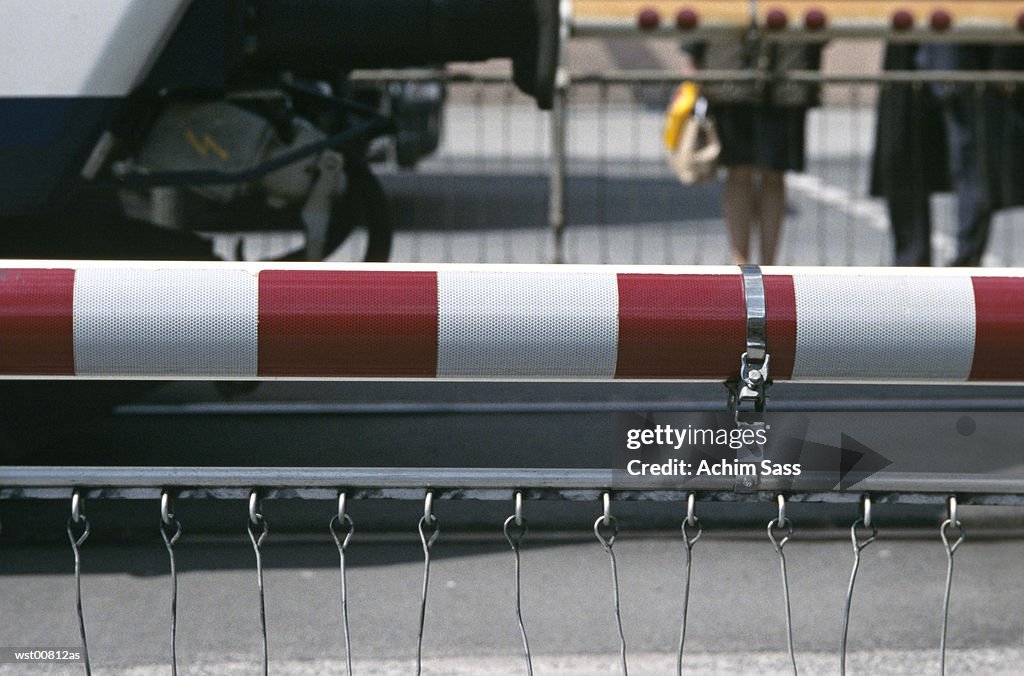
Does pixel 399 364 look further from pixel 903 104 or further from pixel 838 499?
pixel 903 104

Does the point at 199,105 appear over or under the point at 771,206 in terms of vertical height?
over

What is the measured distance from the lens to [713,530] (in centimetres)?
462

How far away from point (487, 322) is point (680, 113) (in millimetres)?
5738

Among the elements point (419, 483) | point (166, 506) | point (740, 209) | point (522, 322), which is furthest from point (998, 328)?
point (740, 209)

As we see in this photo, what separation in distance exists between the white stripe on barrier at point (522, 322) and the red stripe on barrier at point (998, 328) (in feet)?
1.80

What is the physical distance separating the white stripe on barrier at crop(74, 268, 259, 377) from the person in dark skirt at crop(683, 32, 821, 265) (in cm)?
552

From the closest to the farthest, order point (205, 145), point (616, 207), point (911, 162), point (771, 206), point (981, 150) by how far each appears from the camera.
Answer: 1. point (205, 145)
2. point (771, 206)
3. point (981, 150)
4. point (911, 162)
5. point (616, 207)

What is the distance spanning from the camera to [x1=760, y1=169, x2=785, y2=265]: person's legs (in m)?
7.86

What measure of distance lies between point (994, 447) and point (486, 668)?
7.57 feet

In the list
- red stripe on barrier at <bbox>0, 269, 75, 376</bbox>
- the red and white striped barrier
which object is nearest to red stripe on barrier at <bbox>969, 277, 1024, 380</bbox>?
the red and white striped barrier

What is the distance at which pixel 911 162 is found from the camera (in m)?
8.33

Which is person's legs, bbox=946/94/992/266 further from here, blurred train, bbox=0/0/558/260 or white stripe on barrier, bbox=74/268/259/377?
white stripe on barrier, bbox=74/268/259/377

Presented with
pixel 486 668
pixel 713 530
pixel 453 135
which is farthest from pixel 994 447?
pixel 453 135

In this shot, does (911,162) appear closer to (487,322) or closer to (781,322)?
(781,322)
